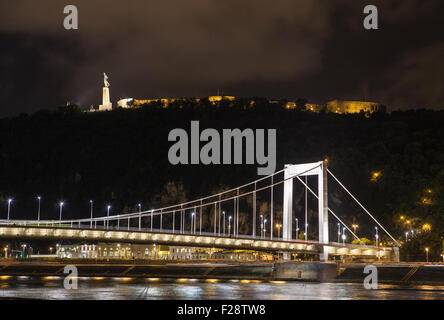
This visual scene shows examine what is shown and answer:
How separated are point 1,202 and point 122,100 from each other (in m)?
49.5

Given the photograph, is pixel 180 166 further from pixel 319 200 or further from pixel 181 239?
pixel 319 200

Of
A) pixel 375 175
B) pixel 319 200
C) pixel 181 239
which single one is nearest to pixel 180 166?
pixel 375 175

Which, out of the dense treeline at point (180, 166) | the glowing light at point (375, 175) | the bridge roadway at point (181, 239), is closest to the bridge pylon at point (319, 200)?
the bridge roadway at point (181, 239)

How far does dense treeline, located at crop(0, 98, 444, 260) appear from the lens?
9612 centimetres

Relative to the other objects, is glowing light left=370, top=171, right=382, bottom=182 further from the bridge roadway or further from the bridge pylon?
the bridge roadway

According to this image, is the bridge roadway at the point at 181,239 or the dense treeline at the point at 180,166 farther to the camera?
the dense treeline at the point at 180,166

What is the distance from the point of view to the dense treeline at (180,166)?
9612 centimetres

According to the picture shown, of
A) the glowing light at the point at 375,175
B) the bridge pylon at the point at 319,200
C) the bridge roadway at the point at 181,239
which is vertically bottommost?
the bridge roadway at the point at 181,239

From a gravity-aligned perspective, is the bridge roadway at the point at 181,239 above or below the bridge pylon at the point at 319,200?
below

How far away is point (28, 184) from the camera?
5074 inches

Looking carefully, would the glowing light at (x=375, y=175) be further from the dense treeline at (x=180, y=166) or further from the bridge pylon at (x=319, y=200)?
the bridge pylon at (x=319, y=200)

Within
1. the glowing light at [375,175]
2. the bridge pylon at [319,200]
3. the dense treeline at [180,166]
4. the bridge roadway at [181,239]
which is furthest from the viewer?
the glowing light at [375,175]
